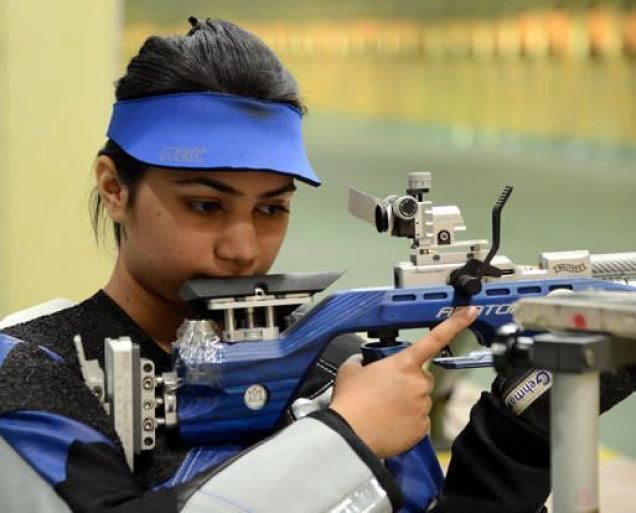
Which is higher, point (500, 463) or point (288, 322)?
point (288, 322)

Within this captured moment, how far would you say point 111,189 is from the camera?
101cm

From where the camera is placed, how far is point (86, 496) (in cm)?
78

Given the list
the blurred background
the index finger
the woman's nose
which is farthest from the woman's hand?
the blurred background

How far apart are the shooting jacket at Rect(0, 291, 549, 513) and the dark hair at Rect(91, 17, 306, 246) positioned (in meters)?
0.19

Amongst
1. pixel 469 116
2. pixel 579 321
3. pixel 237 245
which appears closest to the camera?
pixel 579 321

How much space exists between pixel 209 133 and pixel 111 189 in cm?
12

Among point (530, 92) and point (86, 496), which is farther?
point (530, 92)

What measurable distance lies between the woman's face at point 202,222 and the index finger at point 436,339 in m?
0.18

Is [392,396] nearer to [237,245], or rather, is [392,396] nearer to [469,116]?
[237,245]

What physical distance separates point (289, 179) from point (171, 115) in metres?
0.12

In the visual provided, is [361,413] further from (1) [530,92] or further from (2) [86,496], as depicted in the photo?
(1) [530,92]

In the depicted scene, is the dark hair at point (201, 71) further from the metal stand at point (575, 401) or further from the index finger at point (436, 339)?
the metal stand at point (575, 401)

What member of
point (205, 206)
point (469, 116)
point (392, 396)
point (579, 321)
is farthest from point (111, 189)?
point (469, 116)

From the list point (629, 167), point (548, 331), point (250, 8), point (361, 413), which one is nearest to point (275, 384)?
point (361, 413)
